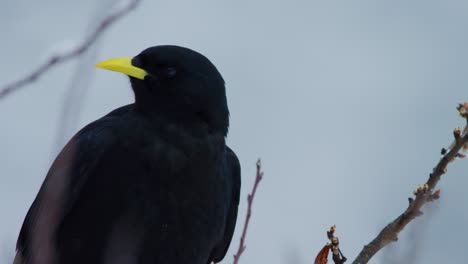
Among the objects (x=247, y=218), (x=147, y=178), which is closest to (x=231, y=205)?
(x=147, y=178)

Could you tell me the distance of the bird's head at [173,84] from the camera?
15.4ft

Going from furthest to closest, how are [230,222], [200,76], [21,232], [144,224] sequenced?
[230,222], [21,232], [200,76], [144,224]

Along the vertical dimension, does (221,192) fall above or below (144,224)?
above

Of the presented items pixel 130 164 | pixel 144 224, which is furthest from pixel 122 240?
pixel 130 164

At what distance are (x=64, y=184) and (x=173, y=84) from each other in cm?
93

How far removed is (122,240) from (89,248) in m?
0.20

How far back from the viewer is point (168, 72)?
15.6 feet

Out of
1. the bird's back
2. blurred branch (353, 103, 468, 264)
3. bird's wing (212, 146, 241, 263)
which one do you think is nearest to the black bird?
the bird's back

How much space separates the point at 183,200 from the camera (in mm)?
4531

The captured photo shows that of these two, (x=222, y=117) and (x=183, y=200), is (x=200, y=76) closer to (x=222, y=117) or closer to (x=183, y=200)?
(x=222, y=117)

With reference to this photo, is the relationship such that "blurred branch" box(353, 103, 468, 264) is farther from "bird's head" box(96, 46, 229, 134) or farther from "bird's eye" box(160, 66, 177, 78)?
"bird's eye" box(160, 66, 177, 78)

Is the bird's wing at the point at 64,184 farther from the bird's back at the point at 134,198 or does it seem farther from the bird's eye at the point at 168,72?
the bird's eye at the point at 168,72

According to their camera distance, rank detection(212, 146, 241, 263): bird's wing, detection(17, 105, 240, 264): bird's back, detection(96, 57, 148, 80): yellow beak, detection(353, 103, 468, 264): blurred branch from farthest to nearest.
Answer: detection(212, 146, 241, 263): bird's wing
detection(96, 57, 148, 80): yellow beak
detection(17, 105, 240, 264): bird's back
detection(353, 103, 468, 264): blurred branch

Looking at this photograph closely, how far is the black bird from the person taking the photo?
14.5ft
